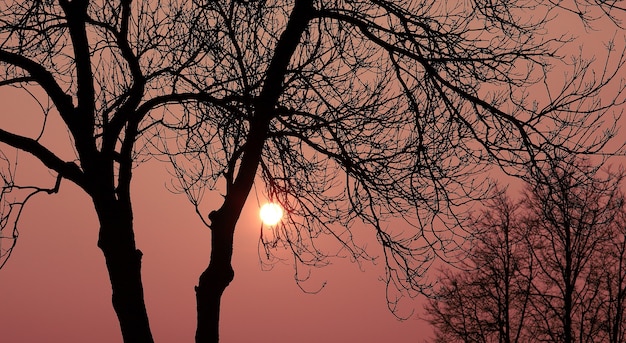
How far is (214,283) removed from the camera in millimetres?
9211

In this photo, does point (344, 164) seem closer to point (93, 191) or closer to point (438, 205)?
point (438, 205)

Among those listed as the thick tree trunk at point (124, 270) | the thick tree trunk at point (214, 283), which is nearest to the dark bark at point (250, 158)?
the thick tree trunk at point (214, 283)

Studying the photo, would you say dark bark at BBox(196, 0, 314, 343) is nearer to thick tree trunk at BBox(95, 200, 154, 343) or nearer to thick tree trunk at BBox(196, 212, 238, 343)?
thick tree trunk at BBox(196, 212, 238, 343)

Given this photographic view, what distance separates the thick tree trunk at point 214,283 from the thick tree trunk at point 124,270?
628mm

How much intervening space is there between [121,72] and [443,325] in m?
15.1

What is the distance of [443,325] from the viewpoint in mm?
23016

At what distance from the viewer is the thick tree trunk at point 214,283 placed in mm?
9172

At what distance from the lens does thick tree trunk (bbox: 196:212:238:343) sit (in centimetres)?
917

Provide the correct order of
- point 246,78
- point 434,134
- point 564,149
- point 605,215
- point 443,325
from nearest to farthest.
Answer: point 564,149
point 434,134
point 246,78
point 605,215
point 443,325

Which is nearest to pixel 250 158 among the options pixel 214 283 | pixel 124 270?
pixel 214 283

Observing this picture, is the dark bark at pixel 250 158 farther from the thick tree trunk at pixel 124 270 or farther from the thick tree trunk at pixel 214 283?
the thick tree trunk at pixel 124 270

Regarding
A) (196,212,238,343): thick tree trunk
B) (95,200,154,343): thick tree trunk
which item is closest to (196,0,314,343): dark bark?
(196,212,238,343): thick tree trunk

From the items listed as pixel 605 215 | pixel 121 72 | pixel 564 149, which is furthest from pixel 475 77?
pixel 605 215

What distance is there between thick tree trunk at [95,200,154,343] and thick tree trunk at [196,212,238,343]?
0.63 meters
